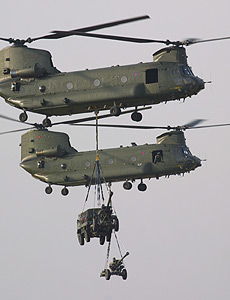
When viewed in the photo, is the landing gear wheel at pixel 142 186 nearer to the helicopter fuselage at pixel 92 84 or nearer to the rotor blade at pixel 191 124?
the rotor blade at pixel 191 124

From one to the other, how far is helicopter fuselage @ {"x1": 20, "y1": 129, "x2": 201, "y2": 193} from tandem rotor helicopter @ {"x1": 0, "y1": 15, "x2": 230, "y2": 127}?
8.97m

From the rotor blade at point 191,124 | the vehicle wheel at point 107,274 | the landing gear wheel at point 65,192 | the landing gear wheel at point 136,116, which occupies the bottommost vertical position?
the vehicle wheel at point 107,274

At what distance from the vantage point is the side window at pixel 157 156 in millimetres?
74562

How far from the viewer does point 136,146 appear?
76.0m

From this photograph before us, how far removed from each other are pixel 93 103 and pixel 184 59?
6190mm

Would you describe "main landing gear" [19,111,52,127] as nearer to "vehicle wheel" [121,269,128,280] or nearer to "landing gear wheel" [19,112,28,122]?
"landing gear wheel" [19,112,28,122]

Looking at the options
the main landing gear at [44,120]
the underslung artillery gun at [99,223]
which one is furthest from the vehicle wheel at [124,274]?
the main landing gear at [44,120]

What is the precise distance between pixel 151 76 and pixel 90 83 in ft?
11.7

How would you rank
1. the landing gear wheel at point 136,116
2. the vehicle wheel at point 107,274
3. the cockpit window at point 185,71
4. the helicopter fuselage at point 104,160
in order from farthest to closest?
the helicopter fuselage at point 104,160 → the vehicle wheel at point 107,274 → the landing gear wheel at point 136,116 → the cockpit window at point 185,71

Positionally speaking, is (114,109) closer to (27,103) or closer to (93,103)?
(93,103)

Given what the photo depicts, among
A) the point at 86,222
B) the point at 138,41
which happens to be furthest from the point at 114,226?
the point at 138,41

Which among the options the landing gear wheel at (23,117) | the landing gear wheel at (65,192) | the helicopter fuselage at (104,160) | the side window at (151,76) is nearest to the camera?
the side window at (151,76)

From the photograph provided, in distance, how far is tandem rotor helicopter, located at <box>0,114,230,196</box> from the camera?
7488cm

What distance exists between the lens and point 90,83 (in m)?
64.8
